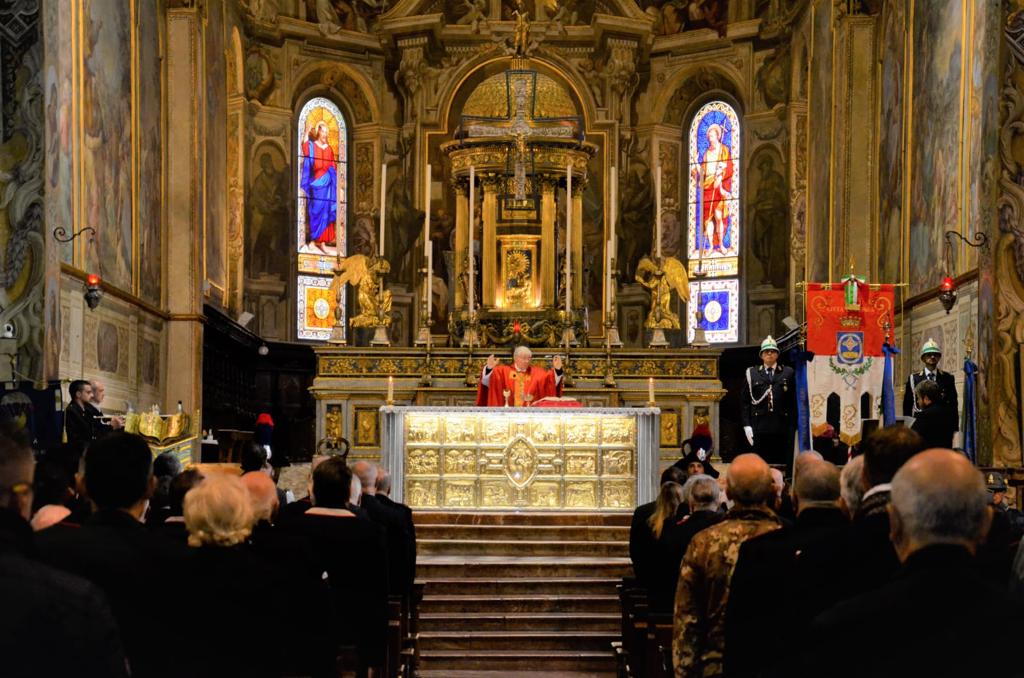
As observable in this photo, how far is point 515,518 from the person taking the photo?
54.1 feet

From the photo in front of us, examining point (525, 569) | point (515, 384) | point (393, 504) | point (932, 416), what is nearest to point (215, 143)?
point (515, 384)

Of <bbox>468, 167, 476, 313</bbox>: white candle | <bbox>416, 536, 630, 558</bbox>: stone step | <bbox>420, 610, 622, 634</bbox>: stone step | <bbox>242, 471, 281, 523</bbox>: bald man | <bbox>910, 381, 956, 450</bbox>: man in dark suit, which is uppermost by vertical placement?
<bbox>468, 167, 476, 313</bbox>: white candle

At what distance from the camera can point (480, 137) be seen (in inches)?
938

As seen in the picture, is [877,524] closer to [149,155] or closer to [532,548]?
[532,548]

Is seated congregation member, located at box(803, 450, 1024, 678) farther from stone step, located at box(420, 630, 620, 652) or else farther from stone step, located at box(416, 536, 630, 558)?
stone step, located at box(416, 536, 630, 558)

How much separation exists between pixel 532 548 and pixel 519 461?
1733 millimetres

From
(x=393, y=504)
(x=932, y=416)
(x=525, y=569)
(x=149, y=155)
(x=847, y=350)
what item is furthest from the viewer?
(x=149, y=155)

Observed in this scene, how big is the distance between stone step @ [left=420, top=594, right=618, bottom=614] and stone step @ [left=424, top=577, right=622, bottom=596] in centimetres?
12

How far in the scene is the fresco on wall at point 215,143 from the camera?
23703mm

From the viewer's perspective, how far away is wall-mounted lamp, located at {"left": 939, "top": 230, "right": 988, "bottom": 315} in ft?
48.5

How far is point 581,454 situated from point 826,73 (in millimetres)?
9622

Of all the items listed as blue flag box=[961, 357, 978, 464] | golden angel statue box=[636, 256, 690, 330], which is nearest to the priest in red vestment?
blue flag box=[961, 357, 978, 464]

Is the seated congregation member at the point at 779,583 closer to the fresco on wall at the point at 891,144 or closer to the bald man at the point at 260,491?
the bald man at the point at 260,491

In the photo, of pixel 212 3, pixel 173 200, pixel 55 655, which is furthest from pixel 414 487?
pixel 55 655
